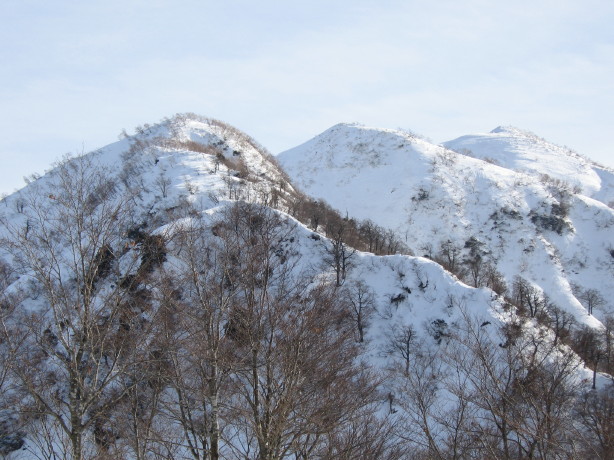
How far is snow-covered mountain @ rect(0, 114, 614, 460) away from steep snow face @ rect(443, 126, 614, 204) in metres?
1.12

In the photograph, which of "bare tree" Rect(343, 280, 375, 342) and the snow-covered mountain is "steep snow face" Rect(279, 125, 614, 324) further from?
"bare tree" Rect(343, 280, 375, 342)

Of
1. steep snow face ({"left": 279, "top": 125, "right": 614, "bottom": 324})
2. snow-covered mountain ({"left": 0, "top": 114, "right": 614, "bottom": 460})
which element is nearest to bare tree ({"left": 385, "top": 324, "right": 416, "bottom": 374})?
snow-covered mountain ({"left": 0, "top": 114, "right": 614, "bottom": 460})

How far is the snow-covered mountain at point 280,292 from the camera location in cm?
776

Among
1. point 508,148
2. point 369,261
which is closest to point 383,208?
point 369,261

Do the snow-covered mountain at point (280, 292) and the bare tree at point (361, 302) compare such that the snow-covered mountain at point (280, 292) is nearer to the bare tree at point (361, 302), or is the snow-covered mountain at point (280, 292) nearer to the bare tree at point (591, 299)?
the bare tree at point (361, 302)

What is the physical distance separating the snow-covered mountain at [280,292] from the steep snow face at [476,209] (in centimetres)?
44

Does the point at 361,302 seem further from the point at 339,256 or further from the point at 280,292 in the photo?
the point at 280,292

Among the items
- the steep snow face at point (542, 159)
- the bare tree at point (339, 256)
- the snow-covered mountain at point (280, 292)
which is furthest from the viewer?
the steep snow face at point (542, 159)

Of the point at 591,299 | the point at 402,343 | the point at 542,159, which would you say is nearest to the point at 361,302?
the point at 402,343

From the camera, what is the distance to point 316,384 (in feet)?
28.2

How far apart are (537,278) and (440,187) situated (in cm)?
2666

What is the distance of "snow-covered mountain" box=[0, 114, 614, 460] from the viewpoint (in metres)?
7.76

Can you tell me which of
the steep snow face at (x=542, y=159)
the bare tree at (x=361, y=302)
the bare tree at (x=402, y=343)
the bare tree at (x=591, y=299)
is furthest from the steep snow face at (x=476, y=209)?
the bare tree at (x=402, y=343)

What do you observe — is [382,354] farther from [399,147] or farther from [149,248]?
[399,147]
